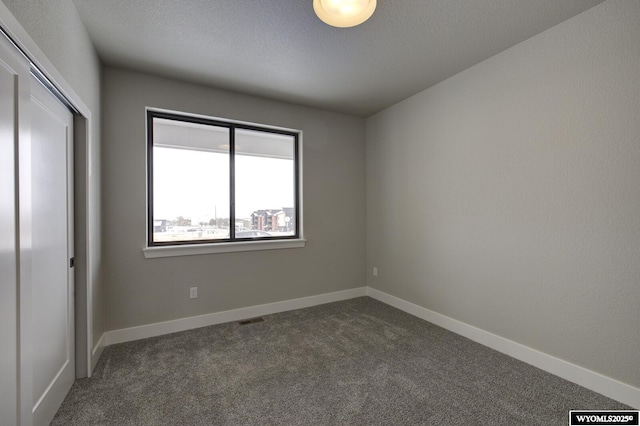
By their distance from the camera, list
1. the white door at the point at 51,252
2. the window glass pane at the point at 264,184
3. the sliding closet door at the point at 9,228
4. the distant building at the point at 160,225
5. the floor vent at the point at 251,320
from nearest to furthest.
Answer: the sliding closet door at the point at 9,228 < the white door at the point at 51,252 < the distant building at the point at 160,225 < the floor vent at the point at 251,320 < the window glass pane at the point at 264,184

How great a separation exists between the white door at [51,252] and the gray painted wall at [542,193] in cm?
326

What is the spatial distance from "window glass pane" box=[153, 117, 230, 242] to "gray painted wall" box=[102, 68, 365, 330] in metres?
0.20

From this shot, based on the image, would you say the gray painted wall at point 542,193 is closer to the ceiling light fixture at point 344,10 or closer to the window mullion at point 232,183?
the ceiling light fixture at point 344,10

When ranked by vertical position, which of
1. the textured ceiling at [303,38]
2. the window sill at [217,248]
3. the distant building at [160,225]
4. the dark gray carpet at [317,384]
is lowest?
the dark gray carpet at [317,384]

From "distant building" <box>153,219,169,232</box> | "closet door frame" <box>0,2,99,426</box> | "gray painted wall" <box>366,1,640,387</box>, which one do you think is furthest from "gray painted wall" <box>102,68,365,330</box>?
"gray painted wall" <box>366,1,640,387</box>

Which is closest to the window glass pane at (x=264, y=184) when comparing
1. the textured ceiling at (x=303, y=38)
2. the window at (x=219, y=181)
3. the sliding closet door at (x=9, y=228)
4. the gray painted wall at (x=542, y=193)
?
the window at (x=219, y=181)

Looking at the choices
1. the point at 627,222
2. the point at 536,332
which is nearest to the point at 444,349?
the point at 536,332

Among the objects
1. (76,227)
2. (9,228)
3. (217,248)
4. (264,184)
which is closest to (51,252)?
(76,227)

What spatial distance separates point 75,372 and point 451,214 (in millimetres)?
3532

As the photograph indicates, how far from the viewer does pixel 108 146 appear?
2771mm

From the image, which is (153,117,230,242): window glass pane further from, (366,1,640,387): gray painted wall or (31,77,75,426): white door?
(366,1,640,387): gray painted wall

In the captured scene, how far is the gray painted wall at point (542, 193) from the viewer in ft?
6.31

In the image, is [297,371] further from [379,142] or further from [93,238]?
[379,142]

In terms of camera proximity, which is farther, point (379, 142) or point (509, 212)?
point (379, 142)
